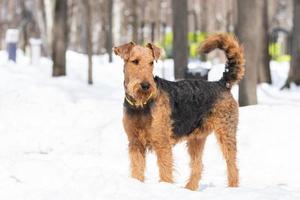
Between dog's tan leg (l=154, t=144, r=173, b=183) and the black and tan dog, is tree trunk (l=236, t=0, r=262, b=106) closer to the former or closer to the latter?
the black and tan dog

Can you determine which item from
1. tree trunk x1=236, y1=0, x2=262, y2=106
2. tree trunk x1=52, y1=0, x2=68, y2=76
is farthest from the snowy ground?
tree trunk x1=236, y1=0, x2=262, y2=106

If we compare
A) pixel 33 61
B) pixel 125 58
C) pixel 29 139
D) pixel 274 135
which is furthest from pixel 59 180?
pixel 33 61

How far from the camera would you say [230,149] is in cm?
715

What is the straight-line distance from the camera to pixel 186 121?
6.81m

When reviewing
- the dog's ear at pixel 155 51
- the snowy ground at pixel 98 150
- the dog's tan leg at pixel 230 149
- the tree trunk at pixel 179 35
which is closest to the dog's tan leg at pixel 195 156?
the snowy ground at pixel 98 150

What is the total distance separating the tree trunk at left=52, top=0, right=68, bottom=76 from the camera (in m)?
20.1

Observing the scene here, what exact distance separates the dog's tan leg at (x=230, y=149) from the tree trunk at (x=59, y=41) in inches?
527

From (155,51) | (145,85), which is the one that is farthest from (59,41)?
(145,85)

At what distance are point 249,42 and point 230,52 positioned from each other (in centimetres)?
539

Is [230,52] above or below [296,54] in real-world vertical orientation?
above

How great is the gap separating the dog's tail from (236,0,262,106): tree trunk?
Answer: 5.26 m

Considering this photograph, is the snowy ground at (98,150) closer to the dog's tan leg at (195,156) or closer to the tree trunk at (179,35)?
the dog's tan leg at (195,156)

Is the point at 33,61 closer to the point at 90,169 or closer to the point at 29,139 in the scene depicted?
the point at 29,139

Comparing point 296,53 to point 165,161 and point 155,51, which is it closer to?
point 155,51
